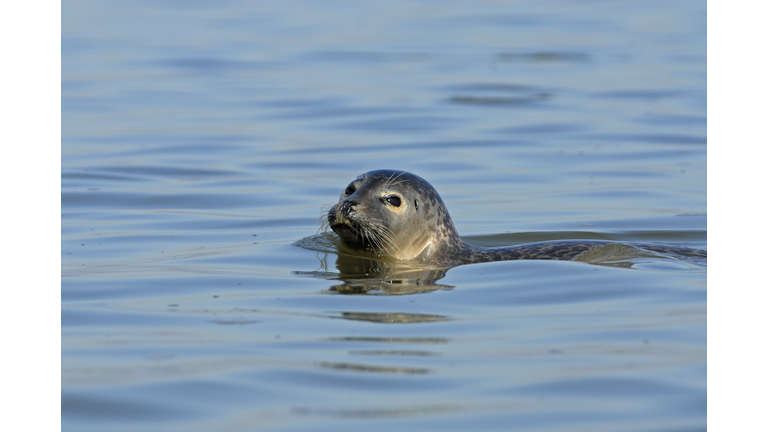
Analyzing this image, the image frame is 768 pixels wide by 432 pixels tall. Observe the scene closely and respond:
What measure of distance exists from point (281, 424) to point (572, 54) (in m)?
18.1

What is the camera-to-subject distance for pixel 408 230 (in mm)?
7027

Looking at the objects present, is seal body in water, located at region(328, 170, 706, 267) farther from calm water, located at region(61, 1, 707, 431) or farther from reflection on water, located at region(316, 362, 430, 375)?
reflection on water, located at region(316, 362, 430, 375)

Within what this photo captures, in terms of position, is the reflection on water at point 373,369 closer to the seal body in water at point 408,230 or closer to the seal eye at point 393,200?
the seal body in water at point 408,230

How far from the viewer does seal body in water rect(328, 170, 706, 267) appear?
667 cm

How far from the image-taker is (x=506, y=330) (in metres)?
5.04

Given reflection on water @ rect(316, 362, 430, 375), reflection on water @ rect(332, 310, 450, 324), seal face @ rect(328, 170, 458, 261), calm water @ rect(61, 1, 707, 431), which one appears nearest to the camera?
calm water @ rect(61, 1, 707, 431)

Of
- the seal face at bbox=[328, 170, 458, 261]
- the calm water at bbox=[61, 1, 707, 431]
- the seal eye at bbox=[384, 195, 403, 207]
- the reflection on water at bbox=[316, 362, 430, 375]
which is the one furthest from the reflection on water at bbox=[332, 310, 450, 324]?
the seal eye at bbox=[384, 195, 403, 207]

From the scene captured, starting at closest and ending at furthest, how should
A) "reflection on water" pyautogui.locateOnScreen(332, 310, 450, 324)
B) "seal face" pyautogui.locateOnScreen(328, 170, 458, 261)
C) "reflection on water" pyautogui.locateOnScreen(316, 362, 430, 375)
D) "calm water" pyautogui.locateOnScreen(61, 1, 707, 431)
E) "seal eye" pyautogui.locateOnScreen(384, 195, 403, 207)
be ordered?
"calm water" pyautogui.locateOnScreen(61, 1, 707, 431)
"reflection on water" pyautogui.locateOnScreen(316, 362, 430, 375)
"reflection on water" pyautogui.locateOnScreen(332, 310, 450, 324)
"seal face" pyautogui.locateOnScreen(328, 170, 458, 261)
"seal eye" pyautogui.locateOnScreen(384, 195, 403, 207)

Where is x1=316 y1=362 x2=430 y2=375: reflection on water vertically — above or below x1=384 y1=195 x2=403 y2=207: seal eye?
below

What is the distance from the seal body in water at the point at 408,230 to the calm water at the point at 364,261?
0.26 m

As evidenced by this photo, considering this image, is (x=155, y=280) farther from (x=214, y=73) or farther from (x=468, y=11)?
(x=468, y=11)

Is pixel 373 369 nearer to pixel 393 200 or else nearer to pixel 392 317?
pixel 392 317

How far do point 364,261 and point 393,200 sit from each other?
489mm

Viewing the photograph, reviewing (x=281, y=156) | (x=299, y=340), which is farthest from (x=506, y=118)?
(x=299, y=340)
